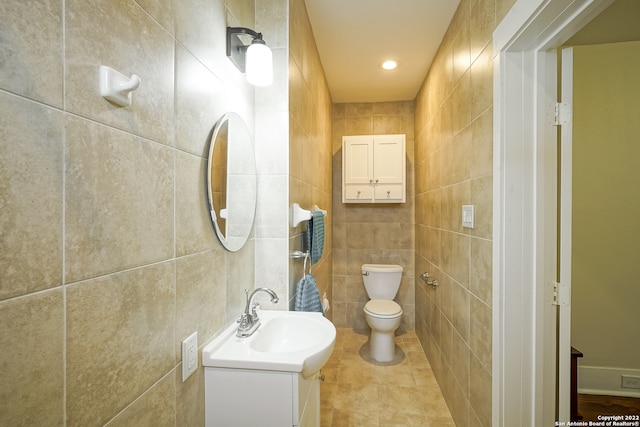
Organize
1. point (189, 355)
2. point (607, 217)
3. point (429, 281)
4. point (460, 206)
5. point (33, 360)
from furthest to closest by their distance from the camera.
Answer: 1. point (429, 281)
2. point (607, 217)
3. point (460, 206)
4. point (189, 355)
5. point (33, 360)

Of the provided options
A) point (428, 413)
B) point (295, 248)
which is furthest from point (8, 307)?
point (428, 413)

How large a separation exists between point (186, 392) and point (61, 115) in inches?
33.3

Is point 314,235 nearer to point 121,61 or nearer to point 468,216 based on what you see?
point 468,216

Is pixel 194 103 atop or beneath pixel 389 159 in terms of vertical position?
beneath

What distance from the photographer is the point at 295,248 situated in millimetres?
1622

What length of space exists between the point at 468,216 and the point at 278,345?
121 centimetres

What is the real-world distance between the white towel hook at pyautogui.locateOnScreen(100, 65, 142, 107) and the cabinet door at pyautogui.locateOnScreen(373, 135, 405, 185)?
261 centimetres

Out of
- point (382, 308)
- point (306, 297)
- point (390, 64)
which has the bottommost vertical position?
point (382, 308)

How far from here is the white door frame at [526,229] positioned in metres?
1.13

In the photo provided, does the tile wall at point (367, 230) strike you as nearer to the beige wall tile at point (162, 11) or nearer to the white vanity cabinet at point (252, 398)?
the white vanity cabinet at point (252, 398)

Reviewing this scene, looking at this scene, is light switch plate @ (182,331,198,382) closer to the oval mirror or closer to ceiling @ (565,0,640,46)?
the oval mirror

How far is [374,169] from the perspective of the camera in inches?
119

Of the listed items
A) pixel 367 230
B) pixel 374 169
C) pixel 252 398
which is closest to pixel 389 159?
pixel 374 169

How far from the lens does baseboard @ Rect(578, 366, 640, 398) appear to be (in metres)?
2.00
